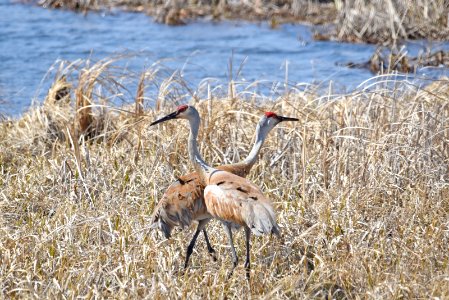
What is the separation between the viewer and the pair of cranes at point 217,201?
456 cm

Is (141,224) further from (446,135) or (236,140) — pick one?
(446,135)

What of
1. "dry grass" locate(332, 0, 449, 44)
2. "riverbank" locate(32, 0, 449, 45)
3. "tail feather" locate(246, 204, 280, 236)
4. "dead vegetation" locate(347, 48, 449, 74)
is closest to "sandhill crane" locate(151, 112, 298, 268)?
"tail feather" locate(246, 204, 280, 236)

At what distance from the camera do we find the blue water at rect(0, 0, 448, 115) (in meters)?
11.7

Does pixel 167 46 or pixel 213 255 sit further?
pixel 167 46

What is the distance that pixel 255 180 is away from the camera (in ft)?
20.7

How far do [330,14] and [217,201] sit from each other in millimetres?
9717

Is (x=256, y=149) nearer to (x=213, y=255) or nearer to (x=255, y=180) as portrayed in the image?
(x=213, y=255)

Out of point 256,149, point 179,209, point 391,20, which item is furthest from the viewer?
point 391,20

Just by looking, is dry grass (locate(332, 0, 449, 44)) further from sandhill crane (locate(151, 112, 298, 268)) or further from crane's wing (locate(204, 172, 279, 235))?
crane's wing (locate(204, 172, 279, 235))

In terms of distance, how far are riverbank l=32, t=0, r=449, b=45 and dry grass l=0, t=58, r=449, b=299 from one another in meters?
4.99

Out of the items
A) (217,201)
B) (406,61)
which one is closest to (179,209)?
(217,201)

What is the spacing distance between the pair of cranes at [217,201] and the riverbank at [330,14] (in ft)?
22.3

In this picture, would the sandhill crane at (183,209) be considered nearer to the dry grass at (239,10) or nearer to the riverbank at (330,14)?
the riverbank at (330,14)

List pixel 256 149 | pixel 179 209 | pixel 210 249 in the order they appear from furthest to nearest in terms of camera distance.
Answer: pixel 256 149 → pixel 210 249 → pixel 179 209
